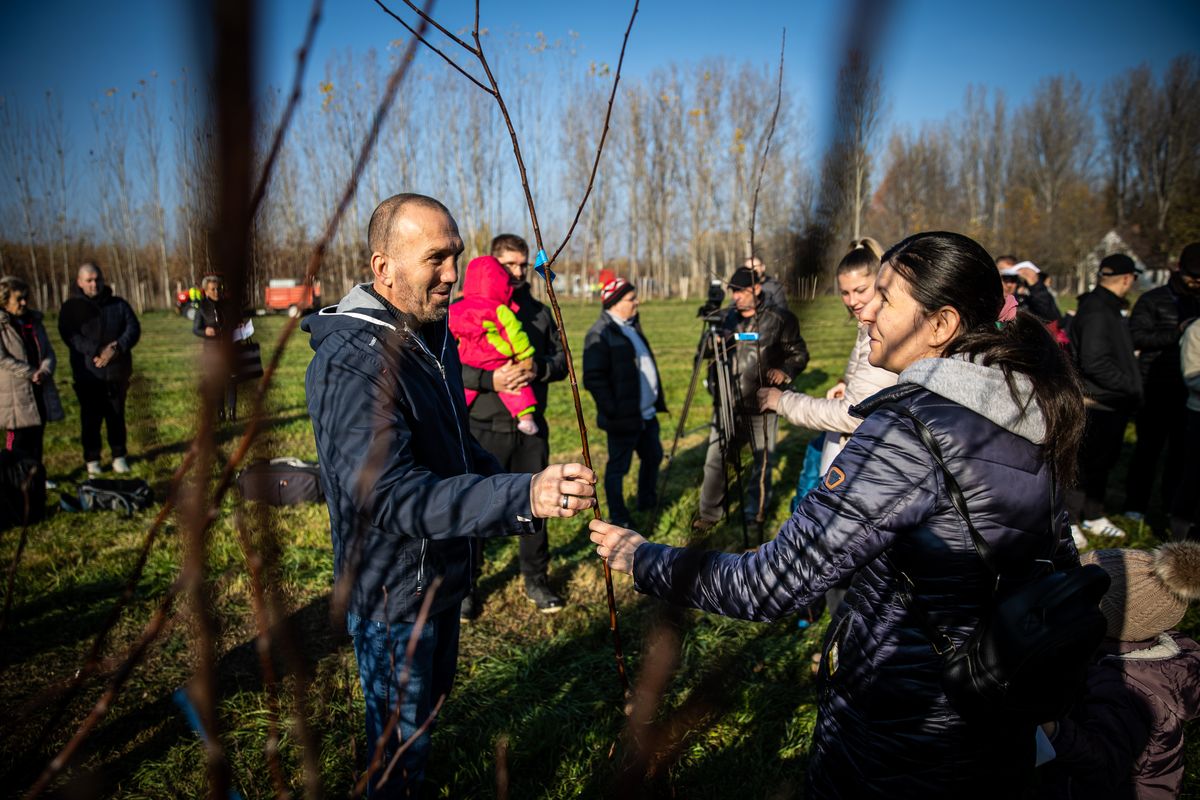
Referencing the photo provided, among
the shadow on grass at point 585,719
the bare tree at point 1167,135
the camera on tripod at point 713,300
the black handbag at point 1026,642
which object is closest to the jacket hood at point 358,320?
the black handbag at point 1026,642

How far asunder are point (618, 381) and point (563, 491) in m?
3.49

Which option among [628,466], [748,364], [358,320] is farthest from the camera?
[628,466]

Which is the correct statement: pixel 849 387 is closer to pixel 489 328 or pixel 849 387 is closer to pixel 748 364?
pixel 748 364

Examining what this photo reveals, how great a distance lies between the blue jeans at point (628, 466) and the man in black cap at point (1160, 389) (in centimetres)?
373

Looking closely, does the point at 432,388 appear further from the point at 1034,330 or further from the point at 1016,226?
the point at 1016,226

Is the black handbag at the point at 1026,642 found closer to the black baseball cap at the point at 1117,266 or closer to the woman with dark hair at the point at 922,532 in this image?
the woman with dark hair at the point at 922,532

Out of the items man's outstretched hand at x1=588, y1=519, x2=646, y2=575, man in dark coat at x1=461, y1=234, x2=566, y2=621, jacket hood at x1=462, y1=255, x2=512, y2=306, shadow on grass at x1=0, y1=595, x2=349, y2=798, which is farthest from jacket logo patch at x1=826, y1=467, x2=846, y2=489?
jacket hood at x1=462, y1=255, x2=512, y2=306

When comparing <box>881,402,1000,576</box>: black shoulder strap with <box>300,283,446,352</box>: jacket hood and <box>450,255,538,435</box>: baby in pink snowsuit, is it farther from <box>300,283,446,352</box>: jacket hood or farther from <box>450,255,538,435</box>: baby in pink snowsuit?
<box>450,255,538,435</box>: baby in pink snowsuit

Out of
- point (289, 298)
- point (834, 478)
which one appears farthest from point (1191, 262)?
point (289, 298)

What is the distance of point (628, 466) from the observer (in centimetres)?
515

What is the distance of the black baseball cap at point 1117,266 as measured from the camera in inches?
197

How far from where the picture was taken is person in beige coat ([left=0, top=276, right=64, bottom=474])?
5.28m

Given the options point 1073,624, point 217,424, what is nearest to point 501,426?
point 1073,624

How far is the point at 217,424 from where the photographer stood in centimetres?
47
